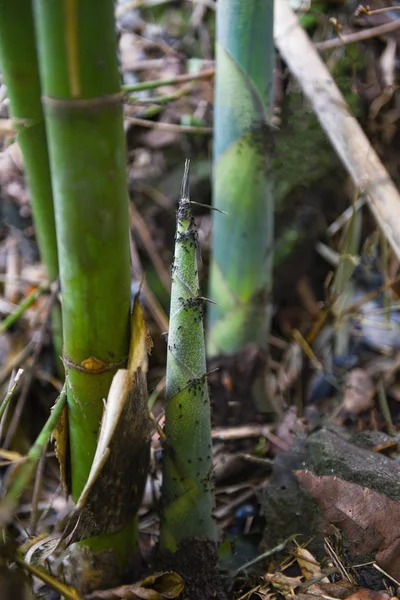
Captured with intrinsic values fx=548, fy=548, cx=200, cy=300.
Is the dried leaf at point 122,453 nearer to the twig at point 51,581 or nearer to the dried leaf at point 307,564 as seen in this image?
the twig at point 51,581

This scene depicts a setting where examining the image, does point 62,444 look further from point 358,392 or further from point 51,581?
point 358,392

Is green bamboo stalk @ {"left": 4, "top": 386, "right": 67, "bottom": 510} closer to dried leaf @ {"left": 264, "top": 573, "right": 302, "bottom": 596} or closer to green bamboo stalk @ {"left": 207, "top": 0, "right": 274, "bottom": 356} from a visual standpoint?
dried leaf @ {"left": 264, "top": 573, "right": 302, "bottom": 596}

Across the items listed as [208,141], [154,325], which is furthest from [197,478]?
[208,141]

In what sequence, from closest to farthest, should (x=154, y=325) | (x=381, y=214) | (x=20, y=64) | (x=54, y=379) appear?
(x=20, y=64) < (x=381, y=214) < (x=54, y=379) < (x=154, y=325)

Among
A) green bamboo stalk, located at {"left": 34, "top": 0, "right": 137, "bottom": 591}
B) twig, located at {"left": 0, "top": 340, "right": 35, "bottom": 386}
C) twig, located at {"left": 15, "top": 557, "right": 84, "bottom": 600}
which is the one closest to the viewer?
green bamboo stalk, located at {"left": 34, "top": 0, "right": 137, "bottom": 591}

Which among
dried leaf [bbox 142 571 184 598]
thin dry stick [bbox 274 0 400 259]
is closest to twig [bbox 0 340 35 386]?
dried leaf [bbox 142 571 184 598]

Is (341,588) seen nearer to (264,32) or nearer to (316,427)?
(316,427)
